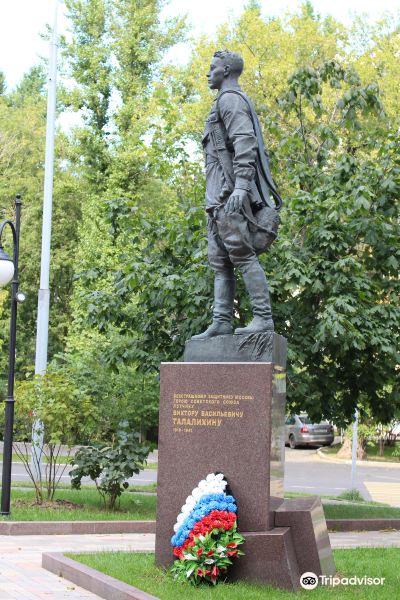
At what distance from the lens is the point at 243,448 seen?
9039 millimetres

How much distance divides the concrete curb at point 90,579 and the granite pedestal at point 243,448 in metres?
0.77

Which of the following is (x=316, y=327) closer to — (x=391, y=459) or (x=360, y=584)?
(x=360, y=584)

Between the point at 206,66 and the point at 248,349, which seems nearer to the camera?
the point at 248,349

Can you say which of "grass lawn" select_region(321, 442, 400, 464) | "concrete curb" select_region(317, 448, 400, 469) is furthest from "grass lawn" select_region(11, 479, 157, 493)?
"grass lawn" select_region(321, 442, 400, 464)

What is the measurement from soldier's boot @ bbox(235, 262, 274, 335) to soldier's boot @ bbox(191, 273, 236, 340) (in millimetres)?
305

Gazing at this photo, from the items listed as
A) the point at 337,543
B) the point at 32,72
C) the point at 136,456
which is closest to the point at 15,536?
the point at 136,456

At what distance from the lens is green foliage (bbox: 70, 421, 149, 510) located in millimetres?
15102

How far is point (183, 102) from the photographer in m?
39.9

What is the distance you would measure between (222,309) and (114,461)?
6.12 meters

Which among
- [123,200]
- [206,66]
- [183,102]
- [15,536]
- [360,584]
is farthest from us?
[183,102]

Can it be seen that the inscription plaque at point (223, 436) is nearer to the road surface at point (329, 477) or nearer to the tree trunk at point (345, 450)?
the road surface at point (329, 477)

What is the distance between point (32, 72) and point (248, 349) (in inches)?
2144

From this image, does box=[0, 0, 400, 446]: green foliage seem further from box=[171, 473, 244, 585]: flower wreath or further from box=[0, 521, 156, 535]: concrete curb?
box=[171, 473, 244, 585]: flower wreath

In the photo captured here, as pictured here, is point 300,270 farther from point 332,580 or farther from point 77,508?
point 332,580
